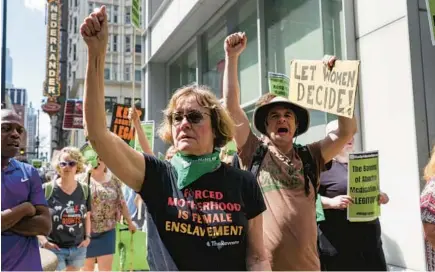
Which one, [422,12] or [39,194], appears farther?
[422,12]

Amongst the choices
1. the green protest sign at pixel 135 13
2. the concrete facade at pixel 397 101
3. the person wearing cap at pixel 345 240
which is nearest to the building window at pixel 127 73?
the green protest sign at pixel 135 13

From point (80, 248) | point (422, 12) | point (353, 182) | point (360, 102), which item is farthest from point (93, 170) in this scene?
point (422, 12)

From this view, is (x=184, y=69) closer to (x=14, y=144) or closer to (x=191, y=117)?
(x=14, y=144)

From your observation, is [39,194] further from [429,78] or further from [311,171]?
[429,78]

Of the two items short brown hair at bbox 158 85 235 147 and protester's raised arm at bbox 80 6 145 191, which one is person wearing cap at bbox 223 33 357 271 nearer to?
short brown hair at bbox 158 85 235 147

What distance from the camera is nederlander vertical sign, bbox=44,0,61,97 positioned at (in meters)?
46.4

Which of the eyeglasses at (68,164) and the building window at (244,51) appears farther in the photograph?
the building window at (244,51)

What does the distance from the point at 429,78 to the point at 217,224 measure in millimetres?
3056

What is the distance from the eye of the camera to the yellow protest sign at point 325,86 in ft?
10.0

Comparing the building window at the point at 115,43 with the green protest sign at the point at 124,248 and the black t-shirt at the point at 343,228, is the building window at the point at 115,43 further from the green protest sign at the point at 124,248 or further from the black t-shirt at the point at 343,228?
the black t-shirt at the point at 343,228

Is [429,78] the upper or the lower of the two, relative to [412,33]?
lower

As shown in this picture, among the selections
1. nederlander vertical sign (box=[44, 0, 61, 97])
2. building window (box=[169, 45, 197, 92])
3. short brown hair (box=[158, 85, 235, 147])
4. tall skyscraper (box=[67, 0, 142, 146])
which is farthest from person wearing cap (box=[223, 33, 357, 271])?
nederlander vertical sign (box=[44, 0, 61, 97])

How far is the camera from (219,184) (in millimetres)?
1940

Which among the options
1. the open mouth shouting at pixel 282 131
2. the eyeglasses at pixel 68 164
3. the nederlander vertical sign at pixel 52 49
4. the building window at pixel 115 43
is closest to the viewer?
the open mouth shouting at pixel 282 131
